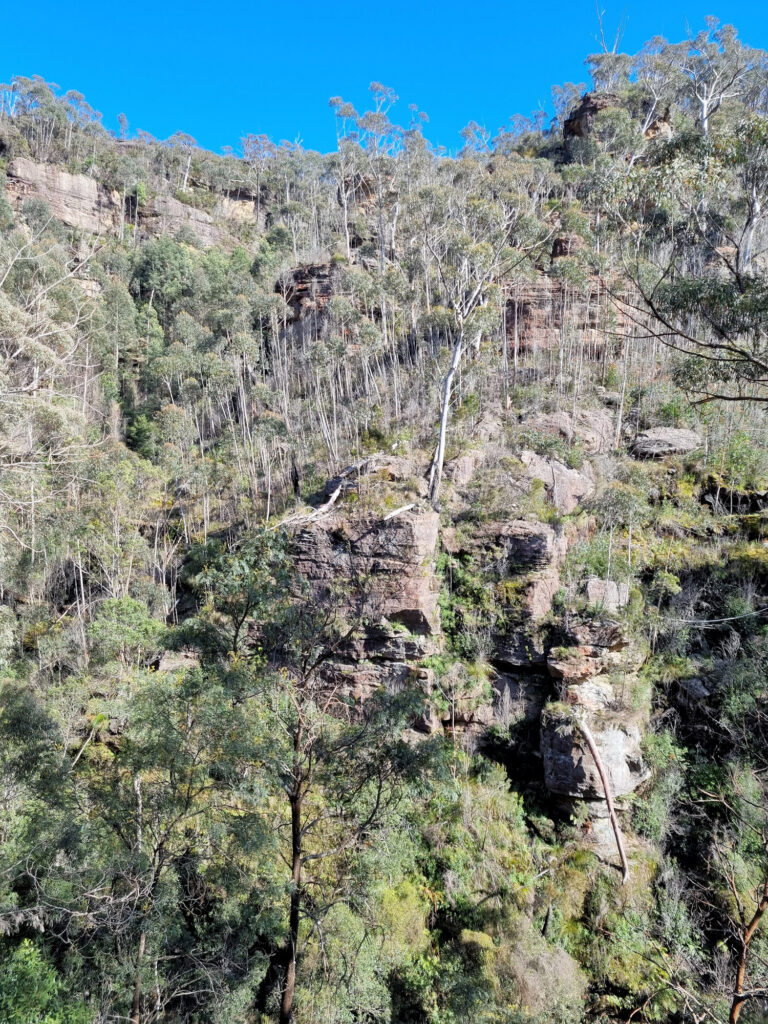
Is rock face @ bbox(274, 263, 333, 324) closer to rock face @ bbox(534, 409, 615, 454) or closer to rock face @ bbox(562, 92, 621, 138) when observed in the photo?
rock face @ bbox(534, 409, 615, 454)

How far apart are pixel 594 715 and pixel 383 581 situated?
5335 millimetres

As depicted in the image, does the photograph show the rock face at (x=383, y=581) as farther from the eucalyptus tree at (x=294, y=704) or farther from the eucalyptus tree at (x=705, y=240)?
the eucalyptus tree at (x=705, y=240)

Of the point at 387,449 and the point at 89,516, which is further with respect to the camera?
the point at 387,449

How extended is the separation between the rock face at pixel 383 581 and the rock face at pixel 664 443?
8109 millimetres

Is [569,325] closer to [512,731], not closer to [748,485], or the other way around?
[748,485]

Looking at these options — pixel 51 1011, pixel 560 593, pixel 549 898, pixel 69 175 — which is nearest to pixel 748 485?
pixel 560 593

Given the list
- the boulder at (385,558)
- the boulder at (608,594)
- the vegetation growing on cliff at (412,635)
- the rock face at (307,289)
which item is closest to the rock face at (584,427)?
the vegetation growing on cliff at (412,635)

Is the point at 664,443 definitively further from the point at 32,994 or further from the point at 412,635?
the point at 32,994

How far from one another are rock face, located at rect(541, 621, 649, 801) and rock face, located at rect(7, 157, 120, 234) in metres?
37.8

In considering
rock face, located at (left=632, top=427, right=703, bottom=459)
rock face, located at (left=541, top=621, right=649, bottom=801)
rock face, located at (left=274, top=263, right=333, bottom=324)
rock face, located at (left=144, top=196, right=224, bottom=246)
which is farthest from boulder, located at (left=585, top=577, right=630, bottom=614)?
rock face, located at (left=144, top=196, right=224, bottom=246)

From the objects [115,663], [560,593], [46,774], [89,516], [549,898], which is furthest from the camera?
[89,516]

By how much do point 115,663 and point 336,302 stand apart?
733 inches

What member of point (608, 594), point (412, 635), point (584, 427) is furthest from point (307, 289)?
point (608, 594)

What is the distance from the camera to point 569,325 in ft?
71.7
